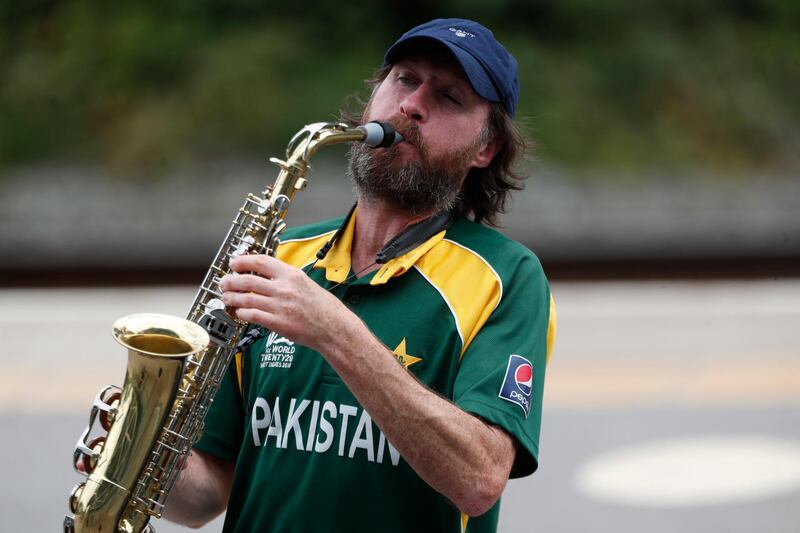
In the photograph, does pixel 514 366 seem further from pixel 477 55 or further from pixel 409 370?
pixel 477 55

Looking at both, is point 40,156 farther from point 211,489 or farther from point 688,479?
point 211,489

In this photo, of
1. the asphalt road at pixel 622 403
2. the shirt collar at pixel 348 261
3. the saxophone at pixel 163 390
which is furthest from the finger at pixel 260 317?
the asphalt road at pixel 622 403

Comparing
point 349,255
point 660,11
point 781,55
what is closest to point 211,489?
point 349,255

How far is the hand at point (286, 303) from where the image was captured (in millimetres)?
2195

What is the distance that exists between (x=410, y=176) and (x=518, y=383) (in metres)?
0.59

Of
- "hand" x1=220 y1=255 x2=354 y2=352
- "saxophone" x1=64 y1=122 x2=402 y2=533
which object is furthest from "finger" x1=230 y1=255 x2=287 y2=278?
"saxophone" x1=64 y1=122 x2=402 y2=533

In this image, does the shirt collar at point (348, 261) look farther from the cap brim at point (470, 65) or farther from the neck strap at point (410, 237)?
the cap brim at point (470, 65)

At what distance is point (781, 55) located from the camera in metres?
12.3

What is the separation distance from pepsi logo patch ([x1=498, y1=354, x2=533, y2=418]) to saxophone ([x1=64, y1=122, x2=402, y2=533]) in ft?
2.07

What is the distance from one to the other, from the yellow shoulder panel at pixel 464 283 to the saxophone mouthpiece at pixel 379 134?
28 centimetres

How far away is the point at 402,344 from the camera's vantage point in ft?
8.14

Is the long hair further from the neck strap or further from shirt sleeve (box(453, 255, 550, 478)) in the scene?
shirt sleeve (box(453, 255, 550, 478))

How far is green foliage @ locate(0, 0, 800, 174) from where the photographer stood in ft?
36.5

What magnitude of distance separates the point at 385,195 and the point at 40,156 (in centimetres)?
962
